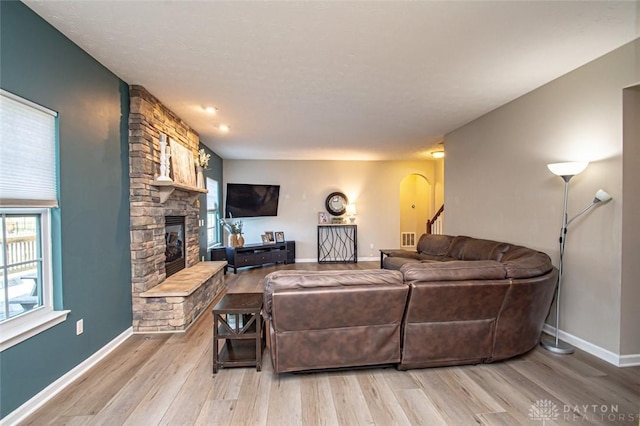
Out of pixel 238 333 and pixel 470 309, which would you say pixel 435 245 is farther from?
pixel 238 333

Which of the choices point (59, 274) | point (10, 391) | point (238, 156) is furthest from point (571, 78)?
point (238, 156)

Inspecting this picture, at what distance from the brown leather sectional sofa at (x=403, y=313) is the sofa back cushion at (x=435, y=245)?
239 cm

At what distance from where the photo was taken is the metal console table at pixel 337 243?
7.68m

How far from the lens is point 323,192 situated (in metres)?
7.63

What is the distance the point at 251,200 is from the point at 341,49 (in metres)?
5.20

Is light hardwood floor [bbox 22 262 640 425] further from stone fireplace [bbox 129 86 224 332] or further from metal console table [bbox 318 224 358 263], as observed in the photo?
metal console table [bbox 318 224 358 263]

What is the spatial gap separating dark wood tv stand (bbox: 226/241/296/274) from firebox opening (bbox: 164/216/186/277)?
202 cm

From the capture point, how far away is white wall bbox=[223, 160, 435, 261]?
7.54 metres

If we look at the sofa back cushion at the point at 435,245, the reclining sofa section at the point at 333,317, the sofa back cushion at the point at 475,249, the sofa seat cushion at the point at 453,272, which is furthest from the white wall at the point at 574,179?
the reclining sofa section at the point at 333,317

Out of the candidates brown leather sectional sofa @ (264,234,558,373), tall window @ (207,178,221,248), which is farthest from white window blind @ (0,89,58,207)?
tall window @ (207,178,221,248)

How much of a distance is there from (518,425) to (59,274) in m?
3.35

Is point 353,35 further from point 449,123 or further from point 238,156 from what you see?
point 238,156

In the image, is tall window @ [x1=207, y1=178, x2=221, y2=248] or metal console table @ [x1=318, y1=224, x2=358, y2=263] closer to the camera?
tall window @ [x1=207, y1=178, x2=221, y2=248]

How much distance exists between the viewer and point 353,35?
221 cm
